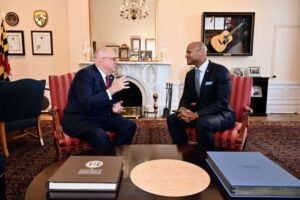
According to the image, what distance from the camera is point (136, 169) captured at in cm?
113

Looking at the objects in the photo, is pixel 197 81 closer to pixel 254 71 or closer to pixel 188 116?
pixel 188 116

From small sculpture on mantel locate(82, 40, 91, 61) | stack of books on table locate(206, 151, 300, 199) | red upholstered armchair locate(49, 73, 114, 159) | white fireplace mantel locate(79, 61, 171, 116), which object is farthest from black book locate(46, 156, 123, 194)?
small sculpture on mantel locate(82, 40, 91, 61)

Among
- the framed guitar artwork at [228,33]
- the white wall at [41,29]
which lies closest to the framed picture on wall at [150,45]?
the framed guitar artwork at [228,33]

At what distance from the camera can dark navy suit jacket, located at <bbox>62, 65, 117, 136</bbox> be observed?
187 centimetres

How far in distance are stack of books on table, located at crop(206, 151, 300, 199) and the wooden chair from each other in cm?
214

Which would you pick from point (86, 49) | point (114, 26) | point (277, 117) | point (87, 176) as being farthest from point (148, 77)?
point (87, 176)

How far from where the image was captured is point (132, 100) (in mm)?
4723

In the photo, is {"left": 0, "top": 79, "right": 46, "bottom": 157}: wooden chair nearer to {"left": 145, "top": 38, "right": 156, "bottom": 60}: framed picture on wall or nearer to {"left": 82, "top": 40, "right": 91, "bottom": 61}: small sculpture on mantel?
{"left": 82, "top": 40, "right": 91, "bottom": 61}: small sculpture on mantel

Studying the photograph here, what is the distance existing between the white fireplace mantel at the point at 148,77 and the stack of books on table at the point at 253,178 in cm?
339

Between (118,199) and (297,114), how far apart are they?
5199 millimetres

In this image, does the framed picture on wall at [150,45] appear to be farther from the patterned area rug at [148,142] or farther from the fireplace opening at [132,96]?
the patterned area rug at [148,142]

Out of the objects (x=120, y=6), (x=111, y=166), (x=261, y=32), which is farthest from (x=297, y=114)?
(x=111, y=166)

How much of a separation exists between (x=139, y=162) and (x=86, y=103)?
84 centimetres

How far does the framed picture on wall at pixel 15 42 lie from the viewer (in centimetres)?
470
